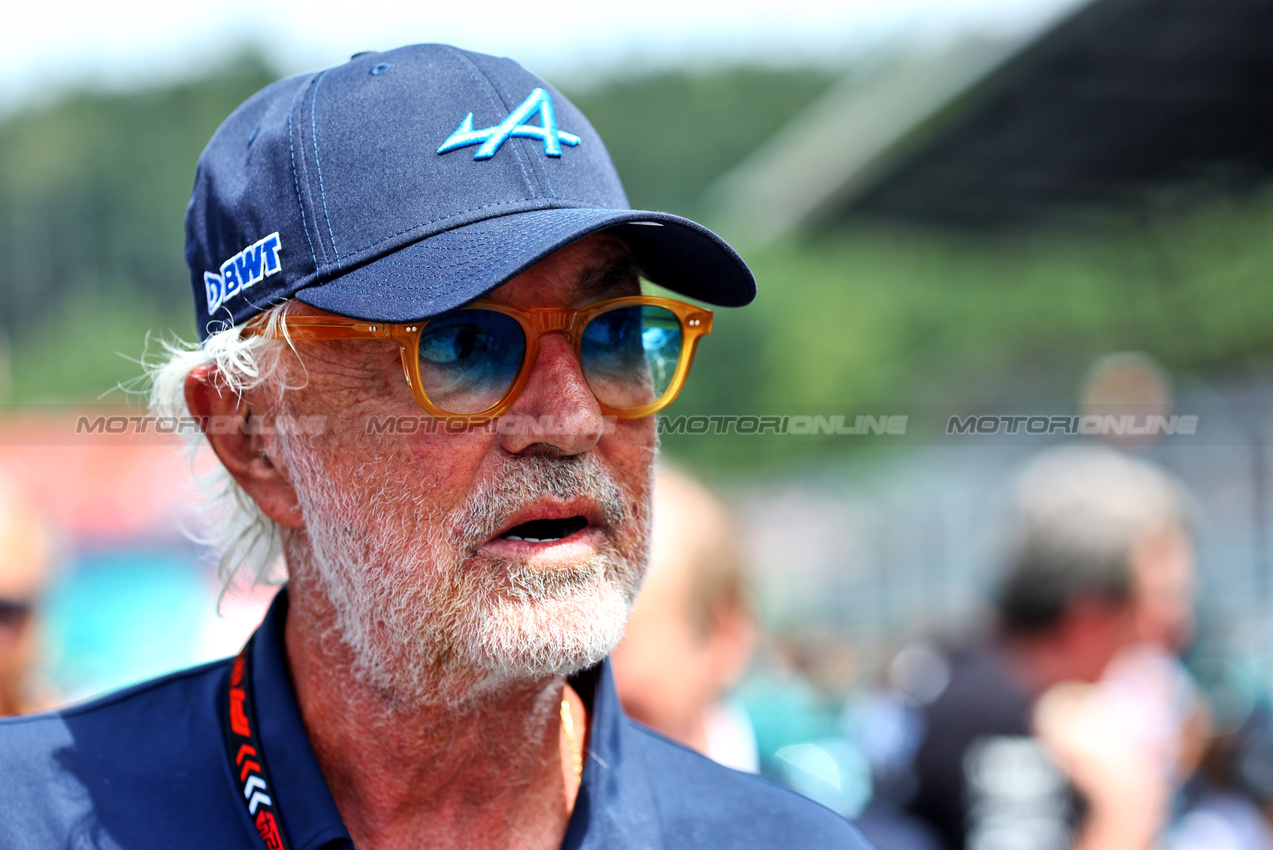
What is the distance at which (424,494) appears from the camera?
5.36 feet

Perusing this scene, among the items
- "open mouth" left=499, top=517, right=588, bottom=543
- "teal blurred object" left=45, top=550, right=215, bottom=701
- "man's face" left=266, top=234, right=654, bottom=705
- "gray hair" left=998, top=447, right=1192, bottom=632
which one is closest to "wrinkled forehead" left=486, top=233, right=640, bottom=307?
"man's face" left=266, top=234, right=654, bottom=705

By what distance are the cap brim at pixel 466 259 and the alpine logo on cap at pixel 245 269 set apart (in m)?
0.09

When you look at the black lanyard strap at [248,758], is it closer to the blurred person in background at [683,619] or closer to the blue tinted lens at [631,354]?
the blue tinted lens at [631,354]

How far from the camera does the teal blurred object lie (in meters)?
6.12

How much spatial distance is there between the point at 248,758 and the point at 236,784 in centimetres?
4

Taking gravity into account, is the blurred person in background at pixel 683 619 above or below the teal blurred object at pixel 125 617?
above

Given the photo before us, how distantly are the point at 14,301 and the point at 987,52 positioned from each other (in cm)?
5166

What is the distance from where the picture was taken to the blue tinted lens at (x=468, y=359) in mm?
1618

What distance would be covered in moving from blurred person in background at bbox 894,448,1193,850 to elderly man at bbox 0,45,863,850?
1786 mm

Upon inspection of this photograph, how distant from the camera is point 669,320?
184 centimetres

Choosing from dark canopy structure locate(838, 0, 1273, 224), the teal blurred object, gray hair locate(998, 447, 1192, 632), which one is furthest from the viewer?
dark canopy structure locate(838, 0, 1273, 224)

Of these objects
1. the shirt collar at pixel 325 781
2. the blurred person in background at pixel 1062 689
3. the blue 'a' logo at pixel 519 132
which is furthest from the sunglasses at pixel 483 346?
the blurred person in background at pixel 1062 689

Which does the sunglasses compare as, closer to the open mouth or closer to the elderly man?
the elderly man

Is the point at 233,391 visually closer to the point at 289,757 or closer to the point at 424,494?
the point at 424,494
